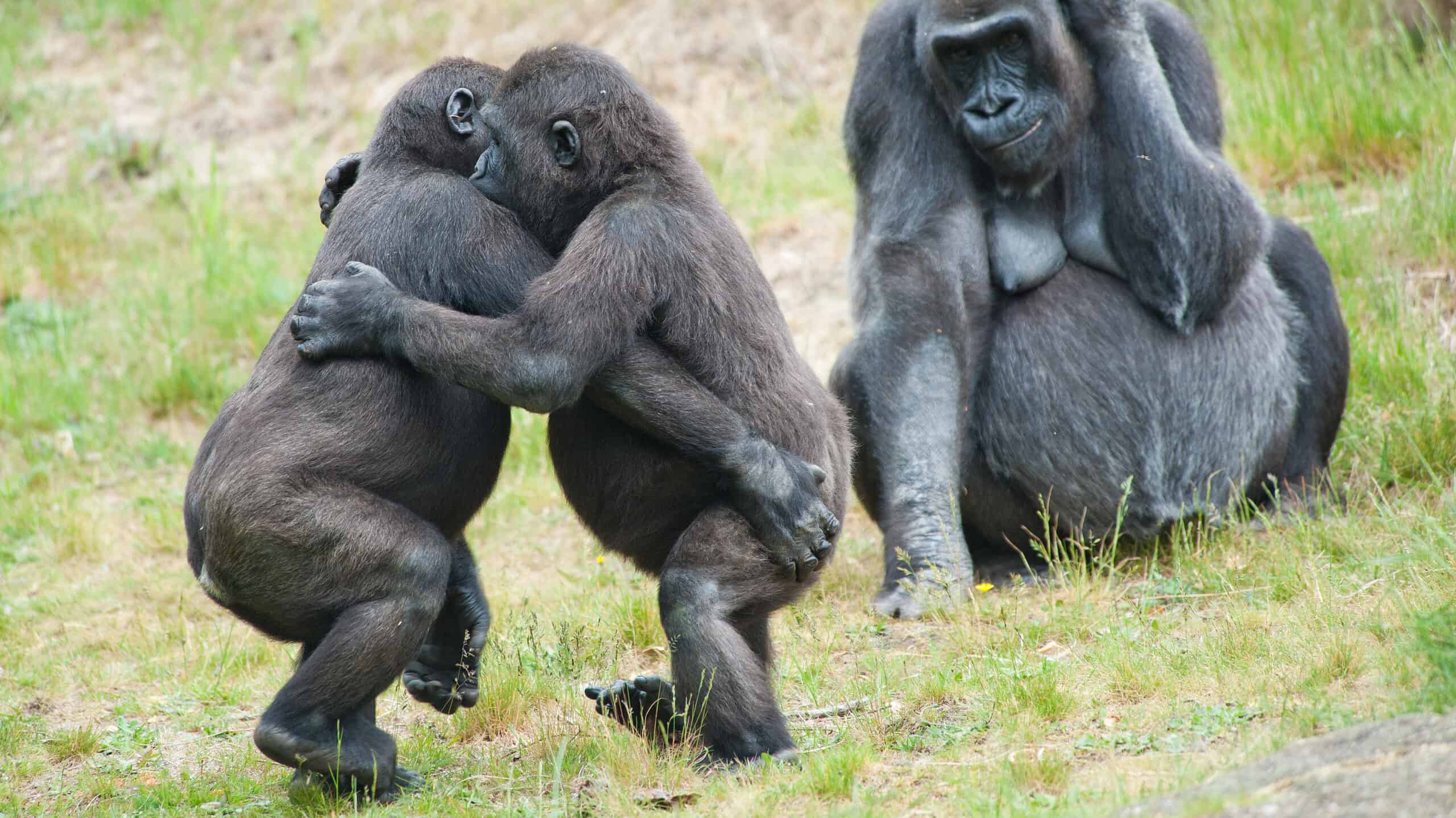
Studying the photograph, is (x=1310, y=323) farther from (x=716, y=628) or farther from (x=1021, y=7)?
(x=716, y=628)

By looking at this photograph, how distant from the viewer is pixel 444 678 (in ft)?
13.0

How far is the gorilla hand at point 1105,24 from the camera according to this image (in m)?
5.00

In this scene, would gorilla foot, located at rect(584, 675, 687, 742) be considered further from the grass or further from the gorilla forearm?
the gorilla forearm

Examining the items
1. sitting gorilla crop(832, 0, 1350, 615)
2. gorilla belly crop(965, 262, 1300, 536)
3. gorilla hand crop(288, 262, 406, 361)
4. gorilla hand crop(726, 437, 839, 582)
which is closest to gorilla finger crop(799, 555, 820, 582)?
gorilla hand crop(726, 437, 839, 582)

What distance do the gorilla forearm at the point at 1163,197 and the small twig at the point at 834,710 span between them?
200 cm

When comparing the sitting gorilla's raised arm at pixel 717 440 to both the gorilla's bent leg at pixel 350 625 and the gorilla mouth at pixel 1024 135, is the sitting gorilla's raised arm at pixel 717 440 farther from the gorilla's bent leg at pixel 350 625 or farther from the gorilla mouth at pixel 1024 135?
the gorilla mouth at pixel 1024 135

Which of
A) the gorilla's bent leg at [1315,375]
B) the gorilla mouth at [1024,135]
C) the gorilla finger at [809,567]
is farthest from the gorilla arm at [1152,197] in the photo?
the gorilla finger at [809,567]

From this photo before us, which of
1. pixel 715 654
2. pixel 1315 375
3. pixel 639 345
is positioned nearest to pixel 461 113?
pixel 639 345

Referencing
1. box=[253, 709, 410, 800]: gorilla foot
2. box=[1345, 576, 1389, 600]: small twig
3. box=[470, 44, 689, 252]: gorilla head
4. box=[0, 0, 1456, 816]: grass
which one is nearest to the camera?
box=[253, 709, 410, 800]: gorilla foot

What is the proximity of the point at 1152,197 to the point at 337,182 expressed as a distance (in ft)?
8.75

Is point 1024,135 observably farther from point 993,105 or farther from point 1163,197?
point 1163,197

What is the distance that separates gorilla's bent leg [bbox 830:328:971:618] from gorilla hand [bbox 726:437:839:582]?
146 cm

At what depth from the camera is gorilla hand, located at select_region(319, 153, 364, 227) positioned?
4145 mm

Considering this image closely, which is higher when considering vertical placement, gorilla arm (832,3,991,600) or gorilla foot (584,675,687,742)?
gorilla arm (832,3,991,600)
